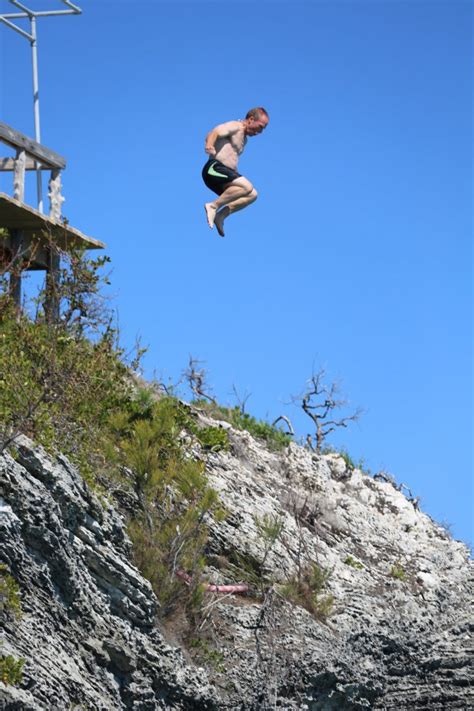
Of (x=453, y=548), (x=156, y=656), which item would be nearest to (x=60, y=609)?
(x=156, y=656)

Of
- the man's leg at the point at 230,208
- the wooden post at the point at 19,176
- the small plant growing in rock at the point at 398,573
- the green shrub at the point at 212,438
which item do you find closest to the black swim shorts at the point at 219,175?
the man's leg at the point at 230,208

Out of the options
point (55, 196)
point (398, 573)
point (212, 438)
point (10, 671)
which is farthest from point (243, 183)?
point (10, 671)

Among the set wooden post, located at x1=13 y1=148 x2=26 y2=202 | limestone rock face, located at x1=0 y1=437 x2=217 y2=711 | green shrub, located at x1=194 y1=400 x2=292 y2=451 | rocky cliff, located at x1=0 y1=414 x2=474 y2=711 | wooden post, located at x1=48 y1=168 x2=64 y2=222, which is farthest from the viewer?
wooden post, located at x1=48 y1=168 x2=64 y2=222

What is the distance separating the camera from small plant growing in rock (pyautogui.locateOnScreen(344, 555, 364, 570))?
620 inches

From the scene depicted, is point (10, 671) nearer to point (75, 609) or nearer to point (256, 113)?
point (75, 609)

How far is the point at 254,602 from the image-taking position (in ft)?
45.4

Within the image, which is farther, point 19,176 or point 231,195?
point 19,176

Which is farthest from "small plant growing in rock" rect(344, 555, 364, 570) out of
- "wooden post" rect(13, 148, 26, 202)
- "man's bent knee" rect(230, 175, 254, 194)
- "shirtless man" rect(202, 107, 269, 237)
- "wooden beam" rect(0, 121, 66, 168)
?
"wooden beam" rect(0, 121, 66, 168)

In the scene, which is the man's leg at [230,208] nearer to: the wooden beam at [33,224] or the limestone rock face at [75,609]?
the wooden beam at [33,224]

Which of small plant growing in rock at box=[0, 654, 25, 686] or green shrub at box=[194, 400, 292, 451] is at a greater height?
green shrub at box=[194, 400, 292, 451]

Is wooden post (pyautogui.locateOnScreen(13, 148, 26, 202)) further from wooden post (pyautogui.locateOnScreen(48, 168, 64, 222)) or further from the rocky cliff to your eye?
the rocky cliff

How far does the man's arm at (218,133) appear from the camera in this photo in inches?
608

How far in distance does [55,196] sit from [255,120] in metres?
5.59

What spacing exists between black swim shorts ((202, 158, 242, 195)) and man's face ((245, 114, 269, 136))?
690 millimetres
